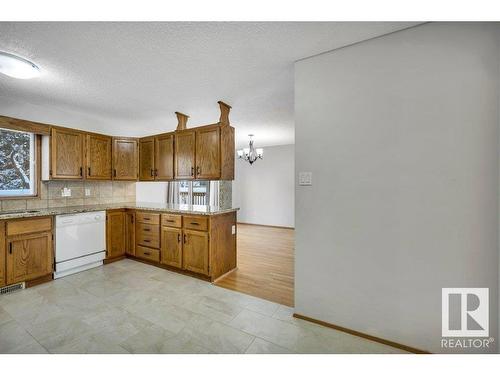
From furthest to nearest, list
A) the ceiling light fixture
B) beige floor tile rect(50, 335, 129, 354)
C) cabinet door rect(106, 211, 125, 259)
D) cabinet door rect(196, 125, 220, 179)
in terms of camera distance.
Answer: cabinet door rect(106, 211, 125, 259) → cabinet door rect(196, 125, 220, 179) → the ceiling light fixture → beige floor tile rect(50, 335, 129, 354)

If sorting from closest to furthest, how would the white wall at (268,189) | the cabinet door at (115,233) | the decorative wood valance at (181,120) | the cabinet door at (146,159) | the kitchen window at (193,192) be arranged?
the cabinet door at (115,233) < the decorative wood valance at (181,120) < the cabinet door at (146,159) < the kitchen window at (193,192) < the white wall at (268,189)

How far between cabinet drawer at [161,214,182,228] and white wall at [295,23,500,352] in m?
1.74

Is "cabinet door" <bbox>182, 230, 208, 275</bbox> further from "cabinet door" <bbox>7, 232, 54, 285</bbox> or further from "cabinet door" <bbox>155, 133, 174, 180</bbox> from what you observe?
"cabinet door" <bbox>7, 232, 54, 285</bbox>

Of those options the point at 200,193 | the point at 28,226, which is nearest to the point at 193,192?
the point at 200,193

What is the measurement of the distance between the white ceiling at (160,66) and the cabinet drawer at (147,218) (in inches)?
64.1

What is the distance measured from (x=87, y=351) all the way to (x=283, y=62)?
287cm

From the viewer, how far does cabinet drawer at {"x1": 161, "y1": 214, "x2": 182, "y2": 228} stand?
120 inches

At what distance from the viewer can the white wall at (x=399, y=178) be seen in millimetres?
1433

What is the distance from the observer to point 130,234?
3.59m

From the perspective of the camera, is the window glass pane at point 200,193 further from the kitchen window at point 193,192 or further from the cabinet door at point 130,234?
the cabinet door at point 130,234

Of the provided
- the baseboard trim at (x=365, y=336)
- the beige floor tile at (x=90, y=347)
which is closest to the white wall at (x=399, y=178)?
the baseboard trim at (x=365, y=336)

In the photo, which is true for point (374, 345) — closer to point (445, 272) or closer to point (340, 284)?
point (340, 284)

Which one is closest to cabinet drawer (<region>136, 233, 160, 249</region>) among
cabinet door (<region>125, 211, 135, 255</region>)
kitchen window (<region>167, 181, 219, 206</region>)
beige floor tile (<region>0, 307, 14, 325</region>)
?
cabinet door (<region>125, 211, 135, 255</region>)
